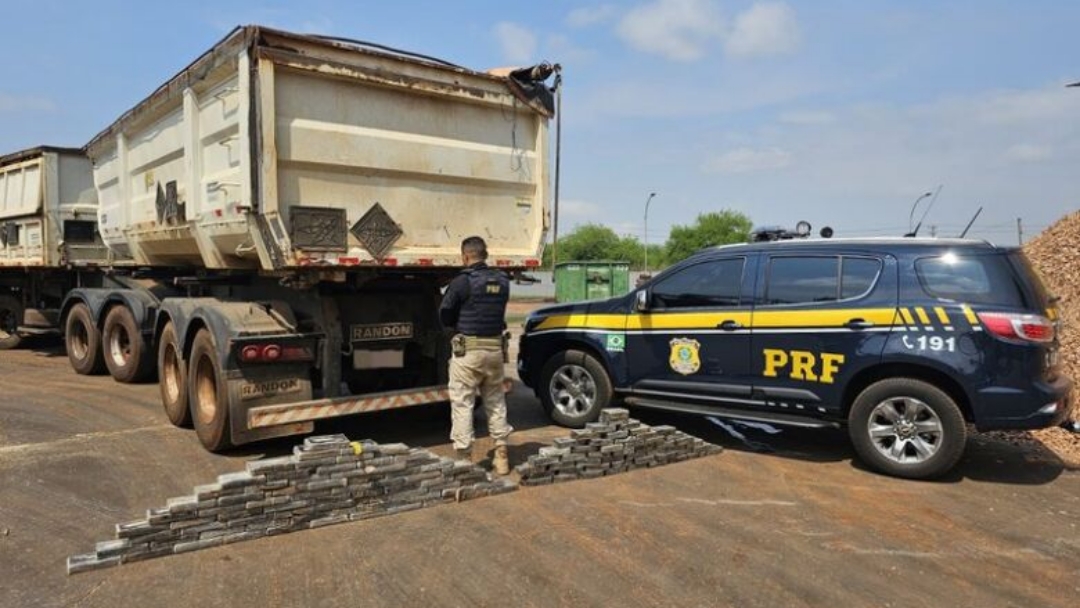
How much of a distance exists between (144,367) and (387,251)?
4.60 m

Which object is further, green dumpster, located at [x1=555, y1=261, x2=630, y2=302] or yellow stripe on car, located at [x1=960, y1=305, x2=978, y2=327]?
green dumpster, located at [x1=555, y1=261, x2=630, y2=302]

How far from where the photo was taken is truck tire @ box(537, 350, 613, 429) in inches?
265

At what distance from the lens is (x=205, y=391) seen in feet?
19.5

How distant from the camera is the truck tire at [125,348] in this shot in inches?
335

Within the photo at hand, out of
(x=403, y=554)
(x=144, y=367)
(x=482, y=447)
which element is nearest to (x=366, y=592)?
(x=403, y=554)

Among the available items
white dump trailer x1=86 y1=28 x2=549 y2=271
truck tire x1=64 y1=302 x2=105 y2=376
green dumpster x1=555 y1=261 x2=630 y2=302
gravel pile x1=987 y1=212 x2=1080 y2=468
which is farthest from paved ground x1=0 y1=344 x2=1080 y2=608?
green dumpster x1=555 y1=261 x2=630 y2=302

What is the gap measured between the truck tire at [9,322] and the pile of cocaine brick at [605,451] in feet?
37.0

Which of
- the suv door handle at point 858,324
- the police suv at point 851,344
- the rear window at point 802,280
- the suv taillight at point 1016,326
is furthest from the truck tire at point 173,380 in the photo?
the suv taillight at point 1016,326

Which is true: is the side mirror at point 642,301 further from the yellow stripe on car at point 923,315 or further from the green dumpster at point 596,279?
the green dumpster at point 596,279

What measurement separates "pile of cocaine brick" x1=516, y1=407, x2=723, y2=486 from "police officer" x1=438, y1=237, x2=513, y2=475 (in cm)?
34

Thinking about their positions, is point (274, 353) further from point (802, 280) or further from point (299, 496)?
point (802, 280)

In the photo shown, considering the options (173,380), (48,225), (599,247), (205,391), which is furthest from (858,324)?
(599,247)

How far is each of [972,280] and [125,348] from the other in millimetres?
9021

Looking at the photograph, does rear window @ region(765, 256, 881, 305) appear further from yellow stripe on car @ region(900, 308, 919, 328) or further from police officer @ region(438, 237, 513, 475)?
police officer @ region(438, 237, 513, 475)
